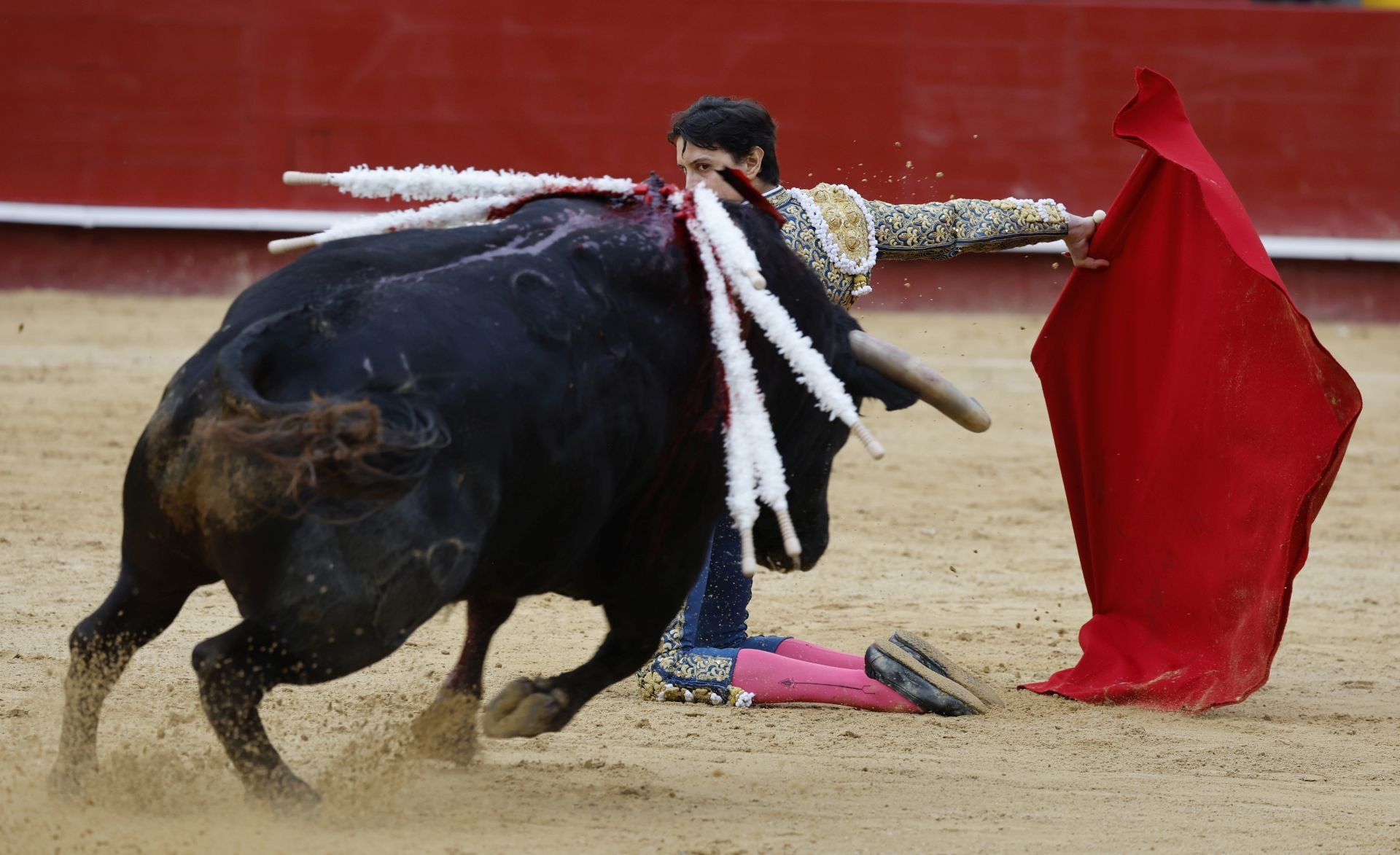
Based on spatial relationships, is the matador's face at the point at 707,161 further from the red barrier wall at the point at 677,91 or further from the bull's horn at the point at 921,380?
the red barrier wall at the point at 677,91

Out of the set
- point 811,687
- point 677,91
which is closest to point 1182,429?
point 811,687

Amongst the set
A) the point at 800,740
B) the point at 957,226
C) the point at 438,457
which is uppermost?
the point at 957,226

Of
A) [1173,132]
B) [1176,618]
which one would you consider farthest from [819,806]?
[1173,132]

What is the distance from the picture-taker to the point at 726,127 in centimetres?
307

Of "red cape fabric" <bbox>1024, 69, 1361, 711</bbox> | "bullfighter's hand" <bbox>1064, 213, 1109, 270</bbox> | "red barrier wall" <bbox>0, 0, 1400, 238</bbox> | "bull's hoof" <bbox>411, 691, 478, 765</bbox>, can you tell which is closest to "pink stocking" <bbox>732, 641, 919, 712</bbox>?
"red cape fabric" <bbox>1024, 69, 1361, 711</bbox>

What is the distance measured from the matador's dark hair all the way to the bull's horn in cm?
43

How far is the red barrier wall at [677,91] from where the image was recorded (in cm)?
937

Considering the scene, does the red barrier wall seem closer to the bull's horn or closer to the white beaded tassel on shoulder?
the bull's horn

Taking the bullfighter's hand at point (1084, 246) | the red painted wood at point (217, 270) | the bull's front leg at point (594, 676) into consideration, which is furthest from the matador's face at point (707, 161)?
the red painted wood at point (217, 270)

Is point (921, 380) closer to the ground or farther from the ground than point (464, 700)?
farther from the ground

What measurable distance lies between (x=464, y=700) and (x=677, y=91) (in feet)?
23.5

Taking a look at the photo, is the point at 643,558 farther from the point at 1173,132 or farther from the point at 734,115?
the point at 1173,132

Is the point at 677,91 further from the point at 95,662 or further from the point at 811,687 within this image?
the point at 95,662

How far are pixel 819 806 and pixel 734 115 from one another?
1.24 meters
